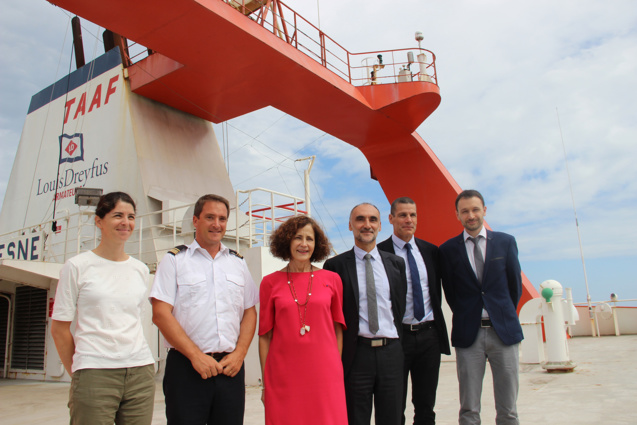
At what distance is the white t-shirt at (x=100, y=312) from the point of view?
2.46m

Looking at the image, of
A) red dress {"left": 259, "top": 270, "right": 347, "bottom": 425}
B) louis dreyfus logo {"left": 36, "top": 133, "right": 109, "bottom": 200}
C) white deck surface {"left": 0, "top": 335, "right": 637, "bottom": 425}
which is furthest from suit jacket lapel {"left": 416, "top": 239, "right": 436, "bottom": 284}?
louis dreyfus logo {"left": 36, "top": 133, "right": 109, "bottom": 200}

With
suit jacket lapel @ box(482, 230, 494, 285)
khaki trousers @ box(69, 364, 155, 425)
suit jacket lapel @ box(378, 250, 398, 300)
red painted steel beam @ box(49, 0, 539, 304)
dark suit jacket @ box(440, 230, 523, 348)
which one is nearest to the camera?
khaki trousers @ box(69, 364, 155, 425)

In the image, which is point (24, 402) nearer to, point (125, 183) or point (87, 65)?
point (125, 183)

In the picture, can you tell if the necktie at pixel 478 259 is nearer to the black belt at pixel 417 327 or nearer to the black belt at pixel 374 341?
the black belt at pixel 417 327

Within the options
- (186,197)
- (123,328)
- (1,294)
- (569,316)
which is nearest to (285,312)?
(123,328)

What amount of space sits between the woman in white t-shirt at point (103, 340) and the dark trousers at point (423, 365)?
1.63 meters

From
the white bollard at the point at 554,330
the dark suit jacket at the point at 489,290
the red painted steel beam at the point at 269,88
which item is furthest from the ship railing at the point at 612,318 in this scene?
the dark suit jacket at the point at 489,290

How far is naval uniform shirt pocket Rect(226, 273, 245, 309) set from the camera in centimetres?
270

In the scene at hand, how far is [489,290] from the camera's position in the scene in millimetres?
3291

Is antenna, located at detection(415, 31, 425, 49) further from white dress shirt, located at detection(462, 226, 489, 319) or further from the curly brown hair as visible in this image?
the curly brown hair

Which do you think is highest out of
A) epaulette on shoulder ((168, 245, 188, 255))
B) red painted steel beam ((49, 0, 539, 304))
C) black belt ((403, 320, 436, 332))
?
red painted steel beam ((49, 0, 539, 304))

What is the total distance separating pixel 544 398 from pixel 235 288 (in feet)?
12.6

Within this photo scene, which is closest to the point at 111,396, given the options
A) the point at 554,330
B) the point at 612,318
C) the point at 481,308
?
the point at 481,308

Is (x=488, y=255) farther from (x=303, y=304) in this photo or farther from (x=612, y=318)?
(x=612, y=318)
